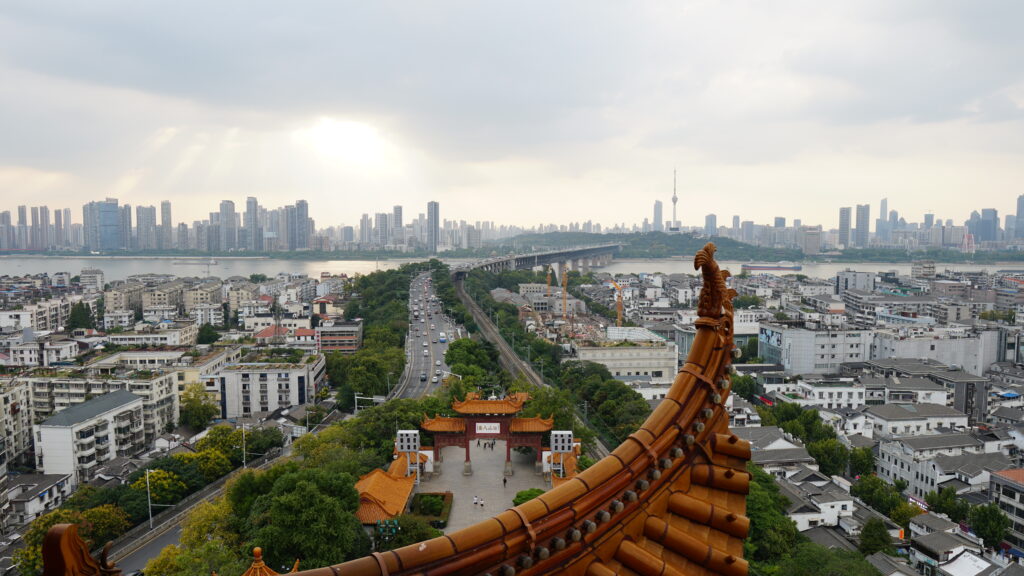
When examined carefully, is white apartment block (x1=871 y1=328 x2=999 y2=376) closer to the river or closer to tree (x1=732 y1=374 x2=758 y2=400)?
tree (x1=732 y1=374 x2=758 y2=400)

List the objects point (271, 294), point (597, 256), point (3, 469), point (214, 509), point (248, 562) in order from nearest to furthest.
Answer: point (248, 562), point (214, 509), point (3, 469), point (271, 294), point (597, 256)

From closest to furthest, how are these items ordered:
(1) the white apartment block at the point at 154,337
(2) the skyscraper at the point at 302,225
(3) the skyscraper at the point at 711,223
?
1. (1) the white apartment block at the point at 154,337
2. (2) the skyscraper at the point at 302,225
3. (3) the skyscraper at the point at 711,223

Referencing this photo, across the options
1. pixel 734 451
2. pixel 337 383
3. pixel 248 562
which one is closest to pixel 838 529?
pixel 248 562

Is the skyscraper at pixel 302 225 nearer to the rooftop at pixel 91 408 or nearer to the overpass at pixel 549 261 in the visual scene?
the overpass at pixel 549 261

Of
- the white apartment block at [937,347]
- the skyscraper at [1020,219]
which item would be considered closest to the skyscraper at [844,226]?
the skyscraper at [1020,219]

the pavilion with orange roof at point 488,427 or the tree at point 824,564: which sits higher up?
the pavilion with orange roof at point 488,427

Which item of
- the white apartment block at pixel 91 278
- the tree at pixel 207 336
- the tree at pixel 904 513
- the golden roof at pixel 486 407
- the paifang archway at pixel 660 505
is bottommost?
the tree at pixel 904 513

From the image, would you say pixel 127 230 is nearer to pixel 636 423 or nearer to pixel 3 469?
pixel 3 469

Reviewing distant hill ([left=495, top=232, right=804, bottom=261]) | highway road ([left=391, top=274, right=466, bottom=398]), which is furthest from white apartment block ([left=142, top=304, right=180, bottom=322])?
distant hill ([left=495, top=232, right=804, bottom=261])
